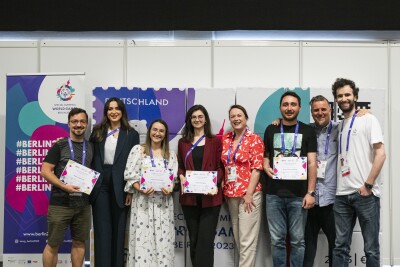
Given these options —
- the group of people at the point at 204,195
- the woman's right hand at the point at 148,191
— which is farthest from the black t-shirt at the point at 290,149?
the woman's right hand at the point at 148,191

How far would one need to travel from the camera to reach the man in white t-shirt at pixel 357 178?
2.85 meters

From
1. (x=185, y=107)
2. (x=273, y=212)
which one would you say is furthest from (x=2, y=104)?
(x=273, y=212)

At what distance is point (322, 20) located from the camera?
4.19 m

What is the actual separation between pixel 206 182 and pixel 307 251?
114cm

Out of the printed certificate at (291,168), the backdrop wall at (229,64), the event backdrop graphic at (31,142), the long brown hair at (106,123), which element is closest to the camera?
the printed certificate at (291,168)

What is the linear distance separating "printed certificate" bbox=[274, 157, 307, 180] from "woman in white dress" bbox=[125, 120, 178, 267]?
36.6 inches

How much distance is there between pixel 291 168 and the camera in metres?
3.13

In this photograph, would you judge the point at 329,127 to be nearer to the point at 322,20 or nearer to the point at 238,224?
the point at 238,224

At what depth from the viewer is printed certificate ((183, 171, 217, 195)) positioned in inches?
128

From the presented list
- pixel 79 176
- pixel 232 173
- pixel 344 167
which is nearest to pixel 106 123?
pixel 79 176

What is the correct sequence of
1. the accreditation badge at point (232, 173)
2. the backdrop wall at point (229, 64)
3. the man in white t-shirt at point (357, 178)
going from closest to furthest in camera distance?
the man in white t-shirt at point (357, 178)
the accreditation badge at point (232, 173)
the backdrop wall at point (229, 64)

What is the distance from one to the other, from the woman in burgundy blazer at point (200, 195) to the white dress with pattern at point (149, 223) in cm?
17

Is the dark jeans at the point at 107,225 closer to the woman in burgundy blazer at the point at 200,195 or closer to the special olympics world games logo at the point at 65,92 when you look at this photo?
the woman in burgundy blazer at the point at 200,195

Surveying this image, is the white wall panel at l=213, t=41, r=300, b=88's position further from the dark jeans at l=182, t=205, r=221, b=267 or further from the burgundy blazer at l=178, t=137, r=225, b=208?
the dark jeans at l=182, t=205, r=221, b=267
